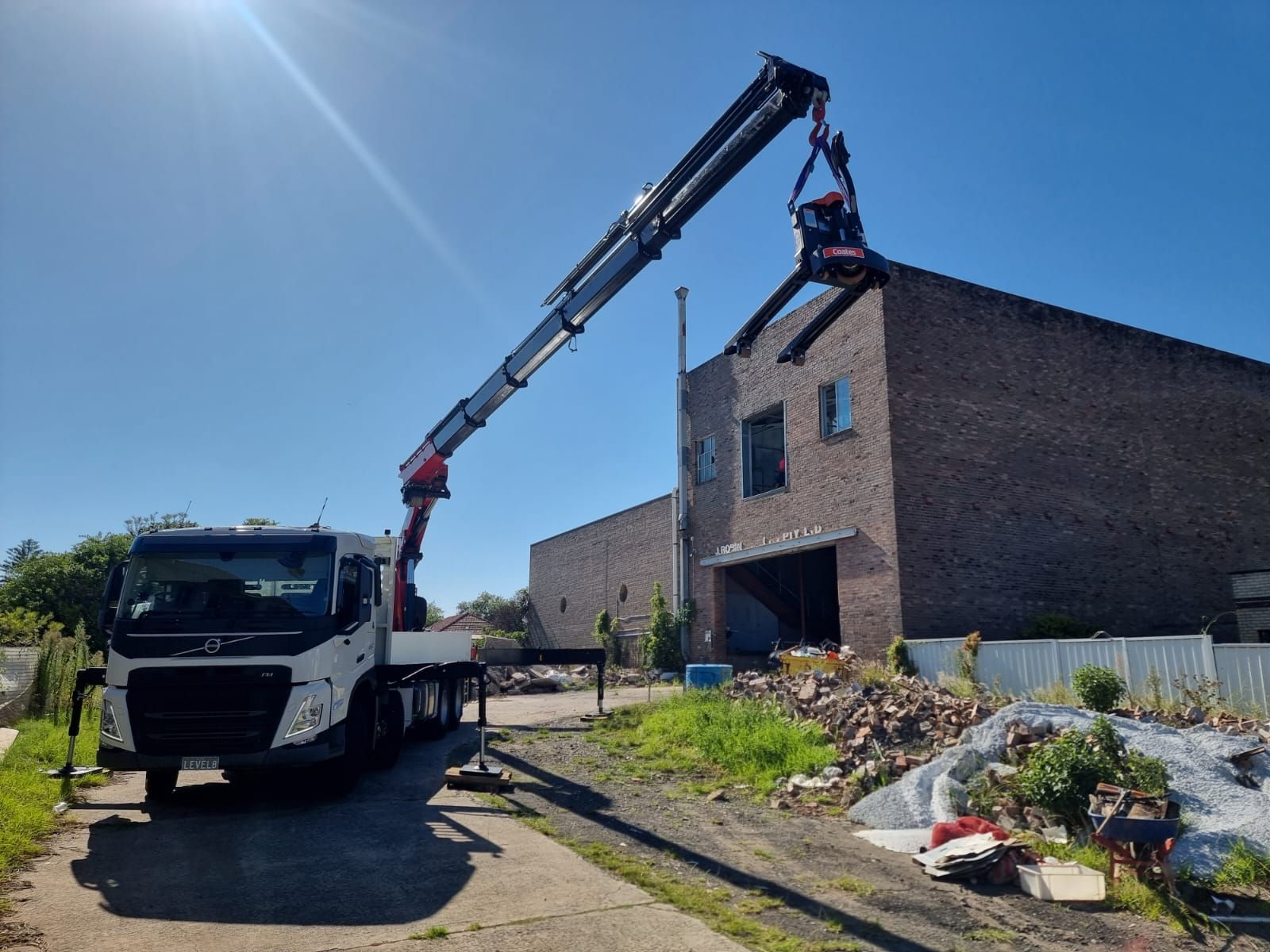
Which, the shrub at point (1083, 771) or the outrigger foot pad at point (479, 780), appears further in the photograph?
the outrigger foot pad at point (479, 780)

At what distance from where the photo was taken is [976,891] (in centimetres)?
653

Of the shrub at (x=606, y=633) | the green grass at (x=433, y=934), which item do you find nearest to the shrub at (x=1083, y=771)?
the green grass at (x=433, y=934)

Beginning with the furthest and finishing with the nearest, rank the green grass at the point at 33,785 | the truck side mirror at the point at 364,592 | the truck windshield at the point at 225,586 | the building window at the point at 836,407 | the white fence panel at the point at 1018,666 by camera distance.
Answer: the building window at the point at 836,407 < the white fence panel at the point at 1018,666 < the truck side mirror at the point at 364,592 < the truck windshield at the point at 225,586 < the green grass at the point at 33,785

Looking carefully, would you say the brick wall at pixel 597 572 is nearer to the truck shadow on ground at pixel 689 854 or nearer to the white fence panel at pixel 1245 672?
the truck shadow on ground at pixel 689 854

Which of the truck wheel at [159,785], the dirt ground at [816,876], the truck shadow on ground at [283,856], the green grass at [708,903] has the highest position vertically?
the truck wheel at [159,785]

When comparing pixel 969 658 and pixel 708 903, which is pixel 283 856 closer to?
pixel 708 903

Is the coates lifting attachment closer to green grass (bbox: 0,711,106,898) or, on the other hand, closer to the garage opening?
green grass (bbox: 0,711,106,898)

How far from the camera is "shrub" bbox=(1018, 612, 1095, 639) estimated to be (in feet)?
55.9

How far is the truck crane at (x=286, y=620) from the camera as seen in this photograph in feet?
27.3

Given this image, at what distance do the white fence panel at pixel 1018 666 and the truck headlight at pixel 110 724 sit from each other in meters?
12.2

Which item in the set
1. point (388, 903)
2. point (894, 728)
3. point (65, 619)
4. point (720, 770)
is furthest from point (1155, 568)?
point (65, 619)

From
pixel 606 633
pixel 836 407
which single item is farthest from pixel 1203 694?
pixel 606 633

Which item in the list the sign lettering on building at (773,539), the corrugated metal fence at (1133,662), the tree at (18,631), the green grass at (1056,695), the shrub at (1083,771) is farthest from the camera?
the sign lettering on building at (773,539)

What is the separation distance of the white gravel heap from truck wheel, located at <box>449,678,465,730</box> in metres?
8.59
